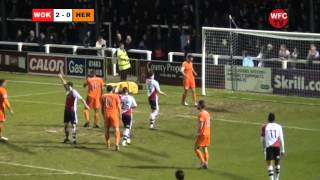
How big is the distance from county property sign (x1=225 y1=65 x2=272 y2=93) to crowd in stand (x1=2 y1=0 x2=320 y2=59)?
17.4 ft

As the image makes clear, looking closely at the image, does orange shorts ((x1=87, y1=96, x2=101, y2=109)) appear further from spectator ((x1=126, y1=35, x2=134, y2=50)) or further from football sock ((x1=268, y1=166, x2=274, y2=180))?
spectator ((x1=126, y1=35, x2=134, y2=50))

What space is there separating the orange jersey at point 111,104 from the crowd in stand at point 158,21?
18.6 metres

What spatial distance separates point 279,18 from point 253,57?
14.1ft

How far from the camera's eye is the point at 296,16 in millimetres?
44094

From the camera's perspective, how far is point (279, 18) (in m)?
43.2

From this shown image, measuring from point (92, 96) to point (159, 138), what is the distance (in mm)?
3741

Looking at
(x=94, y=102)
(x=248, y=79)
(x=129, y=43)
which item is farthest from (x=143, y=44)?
(x=94, y=102)

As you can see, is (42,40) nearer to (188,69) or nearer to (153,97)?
(188,69)

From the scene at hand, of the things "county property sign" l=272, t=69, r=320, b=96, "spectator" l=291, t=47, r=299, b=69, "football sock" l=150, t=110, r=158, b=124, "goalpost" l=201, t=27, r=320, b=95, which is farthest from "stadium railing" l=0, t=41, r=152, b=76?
"football sock" l=150, t=110, r=158, b=124

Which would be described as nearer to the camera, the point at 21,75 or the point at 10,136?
the point at 10,136

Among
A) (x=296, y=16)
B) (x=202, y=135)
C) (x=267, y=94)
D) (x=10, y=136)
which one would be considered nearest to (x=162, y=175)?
(x=202, y=135)

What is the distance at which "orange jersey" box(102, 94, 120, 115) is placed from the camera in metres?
26.9

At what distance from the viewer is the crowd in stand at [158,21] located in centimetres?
4459

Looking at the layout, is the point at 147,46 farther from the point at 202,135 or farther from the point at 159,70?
the point at 202,135
